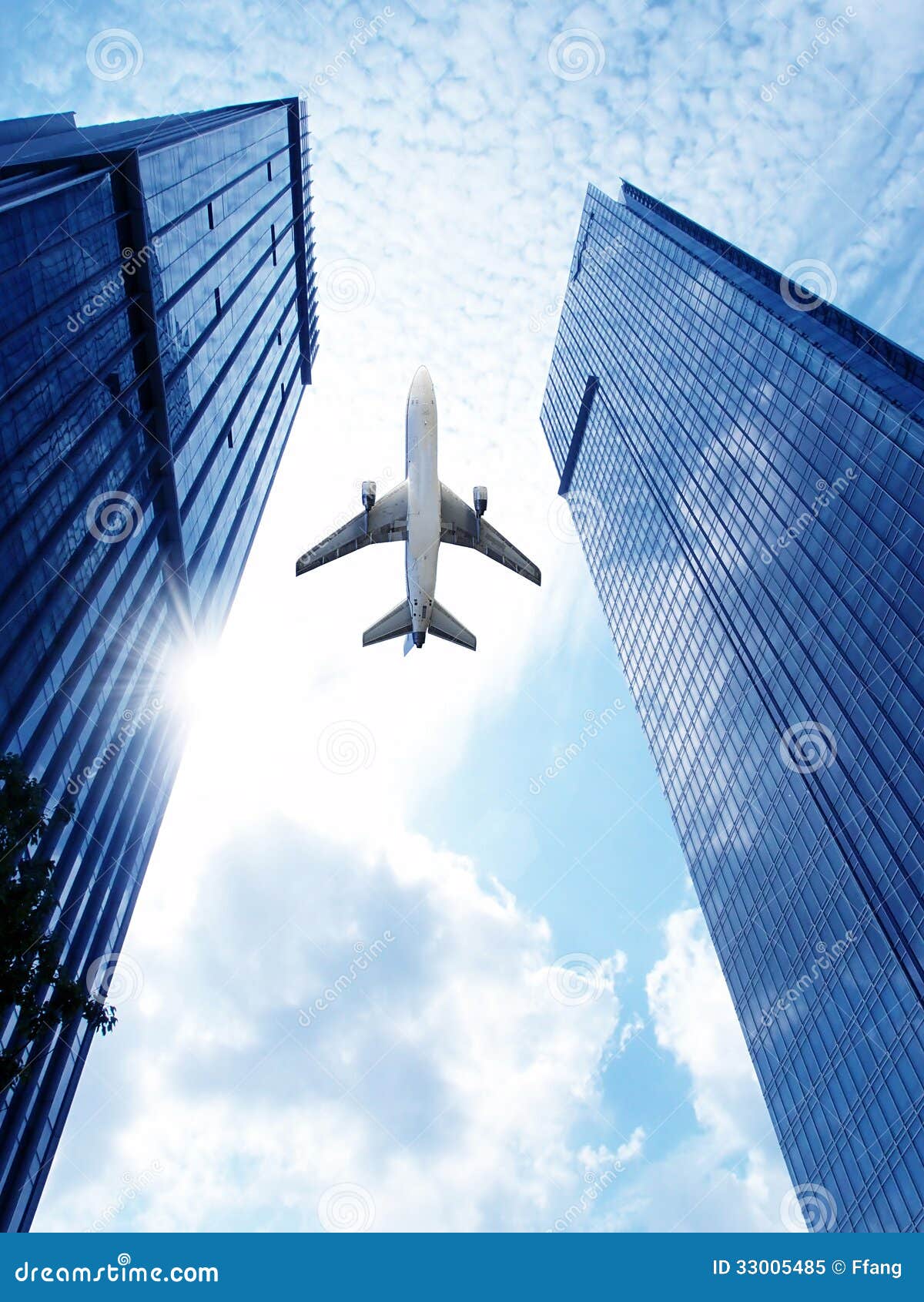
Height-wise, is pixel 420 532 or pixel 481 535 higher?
pixel 481 535

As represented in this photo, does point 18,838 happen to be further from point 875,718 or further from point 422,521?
point 875,718

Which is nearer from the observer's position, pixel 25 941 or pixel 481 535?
pixel 25 941

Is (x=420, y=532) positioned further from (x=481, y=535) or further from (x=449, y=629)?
(x=449, y=629)

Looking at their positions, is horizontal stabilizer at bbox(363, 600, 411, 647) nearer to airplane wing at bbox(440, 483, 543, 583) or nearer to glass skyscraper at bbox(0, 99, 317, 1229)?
airplane wing at bbox(440, 483, 543, 583)

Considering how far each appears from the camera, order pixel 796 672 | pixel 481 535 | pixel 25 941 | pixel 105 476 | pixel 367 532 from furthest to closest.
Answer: pixel 796 672 → pixel 481 535 → pixel 367 532 → pixel 105 476 → pixel 25 941

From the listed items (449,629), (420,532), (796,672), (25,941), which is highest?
(796,672)

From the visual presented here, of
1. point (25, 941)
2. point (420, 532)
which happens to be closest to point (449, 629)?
point (420, 532)

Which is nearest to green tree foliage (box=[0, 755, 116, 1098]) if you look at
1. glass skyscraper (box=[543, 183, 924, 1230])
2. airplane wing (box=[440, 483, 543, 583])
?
airplane wing (box=[440, 483, 543, 583])

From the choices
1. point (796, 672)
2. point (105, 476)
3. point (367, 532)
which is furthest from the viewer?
point (796, 672)
